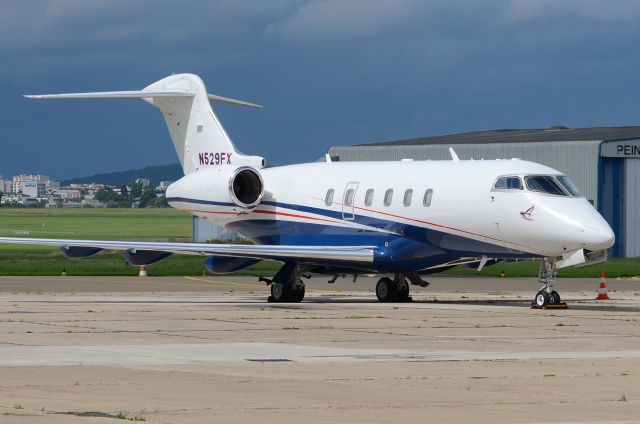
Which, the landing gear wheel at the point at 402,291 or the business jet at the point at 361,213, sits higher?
the business jet at the point at 361,213

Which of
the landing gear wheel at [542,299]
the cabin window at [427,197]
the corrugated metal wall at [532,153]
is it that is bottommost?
the landing gear wheel at [542,299]

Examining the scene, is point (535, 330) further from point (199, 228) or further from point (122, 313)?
point (199, 228)

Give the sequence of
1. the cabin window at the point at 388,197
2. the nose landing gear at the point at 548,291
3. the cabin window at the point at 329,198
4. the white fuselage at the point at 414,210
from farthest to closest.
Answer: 1. the cabin window at the point at 329,198
2. the cabin window at the point at 388,197
3. the nose landing gear at the point at 548,291
4. the white fuselage at the point at 414,210

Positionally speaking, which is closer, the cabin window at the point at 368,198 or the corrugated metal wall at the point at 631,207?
the cabin window at the point at 368,198

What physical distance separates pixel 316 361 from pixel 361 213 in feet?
52.5

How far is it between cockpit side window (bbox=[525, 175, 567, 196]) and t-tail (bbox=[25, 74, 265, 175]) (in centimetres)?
939

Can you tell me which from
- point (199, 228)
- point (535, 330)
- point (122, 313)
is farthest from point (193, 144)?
point (199, 228)

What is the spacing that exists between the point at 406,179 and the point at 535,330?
32.1ft

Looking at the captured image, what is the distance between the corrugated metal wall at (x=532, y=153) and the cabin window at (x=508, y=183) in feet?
102

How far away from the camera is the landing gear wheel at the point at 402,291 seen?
117 feet

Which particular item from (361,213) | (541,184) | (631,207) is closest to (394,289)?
(361,213)

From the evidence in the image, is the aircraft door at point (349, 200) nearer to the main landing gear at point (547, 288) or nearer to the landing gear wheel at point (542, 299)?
the main landing gear at point (547, 288)

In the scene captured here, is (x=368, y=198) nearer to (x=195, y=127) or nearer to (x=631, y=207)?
(x=195, y=127)

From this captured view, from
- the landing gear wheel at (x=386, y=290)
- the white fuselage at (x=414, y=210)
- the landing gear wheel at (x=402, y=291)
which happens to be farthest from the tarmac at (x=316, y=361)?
the white fuselage at (x=414, y=210)
